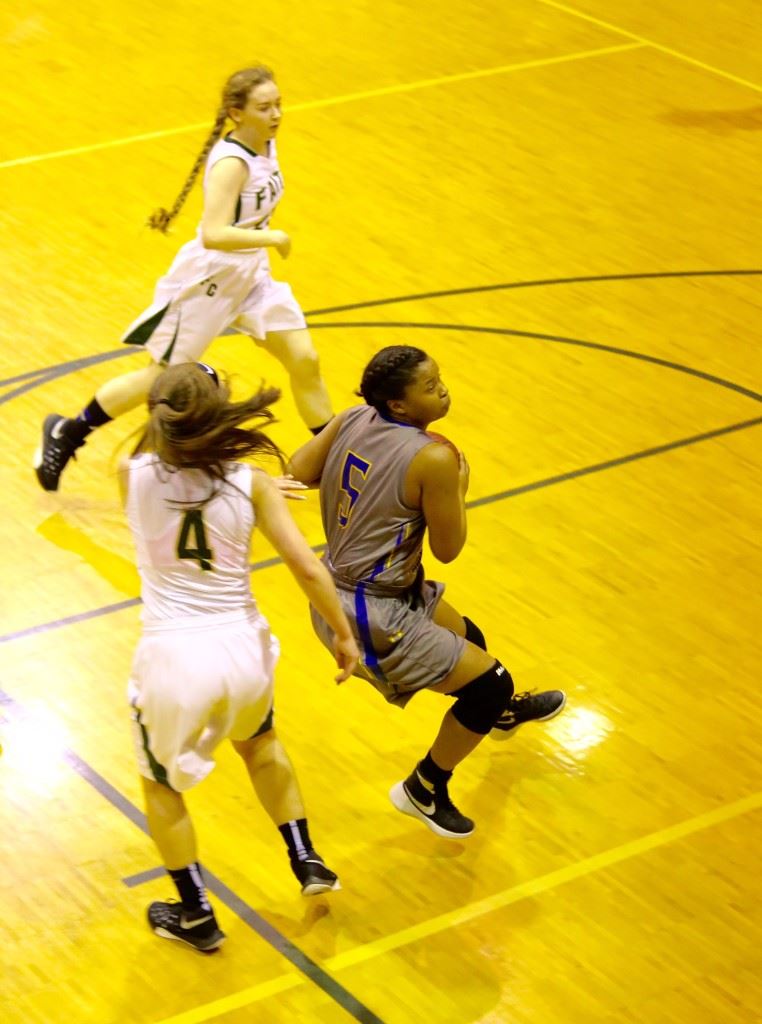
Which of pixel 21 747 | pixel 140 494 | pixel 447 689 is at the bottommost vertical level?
pixel 21 747

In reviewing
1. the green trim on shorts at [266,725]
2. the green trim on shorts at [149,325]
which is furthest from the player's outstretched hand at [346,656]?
the green trim on shorts at [149,325]

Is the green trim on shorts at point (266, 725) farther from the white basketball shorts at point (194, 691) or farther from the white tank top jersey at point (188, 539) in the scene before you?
the white tank top jersey at point (188, 539)

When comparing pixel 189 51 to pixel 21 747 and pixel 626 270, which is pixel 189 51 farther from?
pixel 21 747

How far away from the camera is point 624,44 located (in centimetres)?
1266

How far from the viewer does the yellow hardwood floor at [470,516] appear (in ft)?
15.7

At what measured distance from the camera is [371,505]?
478 cm

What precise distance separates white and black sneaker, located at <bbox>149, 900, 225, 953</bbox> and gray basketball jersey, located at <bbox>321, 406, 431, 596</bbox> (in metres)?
0.98

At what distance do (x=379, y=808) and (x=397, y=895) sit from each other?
40 cm

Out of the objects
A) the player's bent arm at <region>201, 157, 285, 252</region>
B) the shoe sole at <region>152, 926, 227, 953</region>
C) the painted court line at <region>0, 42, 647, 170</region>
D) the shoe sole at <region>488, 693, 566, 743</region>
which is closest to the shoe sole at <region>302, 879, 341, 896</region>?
the shoe sole at <region>152, 926, 227, 953</region>

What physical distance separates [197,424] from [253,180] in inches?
105

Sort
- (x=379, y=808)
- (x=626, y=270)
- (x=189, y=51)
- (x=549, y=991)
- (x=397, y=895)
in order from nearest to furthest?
(x=549, y=991)
(x=397, y=895)
(x=379, y=808)
(x=626, y=270)
(x=189, y=51)

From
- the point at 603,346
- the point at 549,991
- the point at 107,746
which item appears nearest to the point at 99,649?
the point at 107,746

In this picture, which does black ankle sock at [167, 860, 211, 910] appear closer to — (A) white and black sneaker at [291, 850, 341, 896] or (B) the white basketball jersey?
(A) white and black sneaker at [291, 850, 341, 896]

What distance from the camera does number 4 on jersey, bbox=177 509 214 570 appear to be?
4.28 m
